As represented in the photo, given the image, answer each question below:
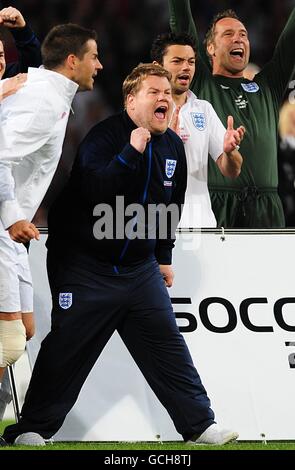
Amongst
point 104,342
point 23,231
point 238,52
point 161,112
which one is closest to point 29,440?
point 104,342

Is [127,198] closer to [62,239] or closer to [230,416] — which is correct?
[62,239]

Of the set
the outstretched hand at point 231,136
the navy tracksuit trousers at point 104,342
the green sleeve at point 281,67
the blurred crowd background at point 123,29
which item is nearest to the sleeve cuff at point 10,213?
the navy tracksuit trousers at point 104,342

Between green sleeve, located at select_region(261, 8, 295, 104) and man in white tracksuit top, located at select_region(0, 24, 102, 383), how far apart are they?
1204 mm

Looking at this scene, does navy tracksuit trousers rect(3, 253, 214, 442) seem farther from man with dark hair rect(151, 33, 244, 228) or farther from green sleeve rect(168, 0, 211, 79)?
green sleeve rect(168, 0, 211, 79)

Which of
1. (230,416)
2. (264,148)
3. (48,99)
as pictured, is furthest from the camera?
(264,148)

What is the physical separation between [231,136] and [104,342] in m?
1.28

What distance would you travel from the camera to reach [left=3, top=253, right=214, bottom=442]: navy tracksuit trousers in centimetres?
597

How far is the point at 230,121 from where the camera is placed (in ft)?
20.9

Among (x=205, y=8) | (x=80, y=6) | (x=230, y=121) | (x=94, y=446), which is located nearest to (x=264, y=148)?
(x=230, y=121)

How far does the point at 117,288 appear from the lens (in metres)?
6.02

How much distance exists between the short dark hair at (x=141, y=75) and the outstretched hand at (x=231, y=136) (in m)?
0.48

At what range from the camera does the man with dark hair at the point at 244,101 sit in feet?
22.0

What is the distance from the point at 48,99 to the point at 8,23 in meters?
0.54

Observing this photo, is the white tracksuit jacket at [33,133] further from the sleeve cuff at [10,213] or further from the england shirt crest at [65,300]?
the england shirt crest at [65,300]
